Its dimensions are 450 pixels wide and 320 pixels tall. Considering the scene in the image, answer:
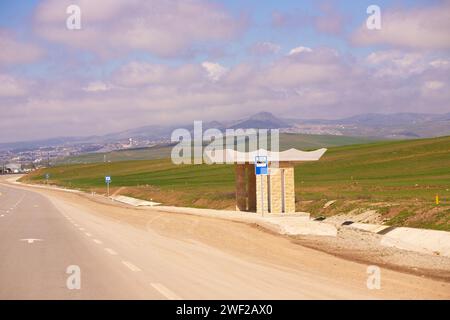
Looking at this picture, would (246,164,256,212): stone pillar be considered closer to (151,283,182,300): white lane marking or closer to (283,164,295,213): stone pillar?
(283,164,295,213): stone pillar

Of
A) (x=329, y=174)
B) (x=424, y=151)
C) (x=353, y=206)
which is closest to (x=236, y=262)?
(x=353, y=206)

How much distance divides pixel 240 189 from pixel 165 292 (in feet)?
111

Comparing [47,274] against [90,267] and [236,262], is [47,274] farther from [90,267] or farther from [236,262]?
[236,262]

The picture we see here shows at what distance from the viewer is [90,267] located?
1526cm

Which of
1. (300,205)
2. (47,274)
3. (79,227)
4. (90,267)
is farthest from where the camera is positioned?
(300,205)

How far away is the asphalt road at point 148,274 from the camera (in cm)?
1169

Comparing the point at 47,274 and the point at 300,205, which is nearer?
the point at 47,274

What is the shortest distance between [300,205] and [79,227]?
2003cm

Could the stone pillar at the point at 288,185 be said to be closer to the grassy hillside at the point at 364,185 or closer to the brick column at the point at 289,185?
the brick column at the point at 289,185

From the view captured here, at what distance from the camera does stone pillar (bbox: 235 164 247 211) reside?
44719 millimetres

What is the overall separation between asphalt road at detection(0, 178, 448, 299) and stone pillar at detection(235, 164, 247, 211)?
22190 mm

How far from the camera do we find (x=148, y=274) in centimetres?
1395
